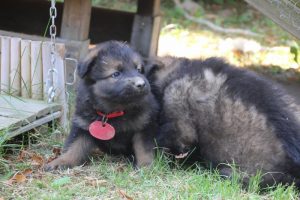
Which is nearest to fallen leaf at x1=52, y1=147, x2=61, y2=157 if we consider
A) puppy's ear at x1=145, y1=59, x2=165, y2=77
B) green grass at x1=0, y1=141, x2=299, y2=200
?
green grass at x1=0, y1=141, x2=299, y2=200

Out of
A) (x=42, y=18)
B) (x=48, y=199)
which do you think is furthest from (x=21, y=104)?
(x=42, y=18)

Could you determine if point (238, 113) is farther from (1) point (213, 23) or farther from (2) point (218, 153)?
(1) point (213, 23)

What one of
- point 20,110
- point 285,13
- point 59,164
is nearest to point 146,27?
point 285,13

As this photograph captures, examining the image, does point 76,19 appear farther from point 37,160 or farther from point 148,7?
point 37,160

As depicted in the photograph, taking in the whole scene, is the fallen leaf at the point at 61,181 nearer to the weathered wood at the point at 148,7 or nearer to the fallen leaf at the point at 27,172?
the fallen leaf at the point at 27,172

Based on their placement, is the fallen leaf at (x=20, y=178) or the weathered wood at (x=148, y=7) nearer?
the fallen leaf at (x=20, y=178)

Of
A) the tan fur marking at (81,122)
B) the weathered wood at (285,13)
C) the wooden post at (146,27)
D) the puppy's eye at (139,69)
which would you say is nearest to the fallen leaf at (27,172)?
the tan fur marking at (81,122)

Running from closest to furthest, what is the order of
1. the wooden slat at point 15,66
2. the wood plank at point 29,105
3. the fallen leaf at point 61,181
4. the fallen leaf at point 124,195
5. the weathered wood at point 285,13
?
the fallen leaf at point 124,195 < the fallen leaf at point 61,181 < the wood plank at point 29,105 < the weathered wood at point 285,13 < the wooden slat at point 15,66
